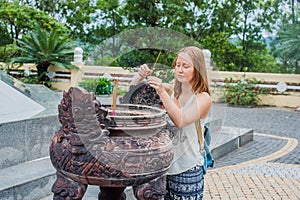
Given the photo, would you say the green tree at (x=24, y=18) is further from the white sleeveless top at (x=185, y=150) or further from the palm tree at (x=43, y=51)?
the white sleeveless top at (x=185, y=150)

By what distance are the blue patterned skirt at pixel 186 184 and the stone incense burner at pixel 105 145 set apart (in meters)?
0.27

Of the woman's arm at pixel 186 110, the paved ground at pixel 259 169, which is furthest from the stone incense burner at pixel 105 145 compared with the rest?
the paved ground at pixel 259 169

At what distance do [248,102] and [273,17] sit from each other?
6744mm

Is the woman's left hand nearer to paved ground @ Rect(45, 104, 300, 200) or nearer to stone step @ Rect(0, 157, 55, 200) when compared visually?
paved ground @ Rect(45, 104, 300, 200)

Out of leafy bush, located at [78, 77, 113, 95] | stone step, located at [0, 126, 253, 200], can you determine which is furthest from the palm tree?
leafy bush, located at [78, 77, 113, 95]

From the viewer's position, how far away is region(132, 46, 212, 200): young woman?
1703mm

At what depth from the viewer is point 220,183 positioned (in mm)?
4051

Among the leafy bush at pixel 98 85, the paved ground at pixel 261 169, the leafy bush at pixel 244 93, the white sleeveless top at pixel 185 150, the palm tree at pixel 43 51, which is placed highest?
the palm tree at pixel 43 51

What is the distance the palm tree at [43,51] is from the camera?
12594mm

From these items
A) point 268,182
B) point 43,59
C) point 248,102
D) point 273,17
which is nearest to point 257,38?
point 273,17

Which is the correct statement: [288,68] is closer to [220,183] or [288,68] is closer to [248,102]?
[248,102]

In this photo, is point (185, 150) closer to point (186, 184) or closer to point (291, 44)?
point (186, 184)

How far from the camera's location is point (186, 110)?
1.75m

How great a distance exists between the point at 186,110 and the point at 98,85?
0.44 meters
